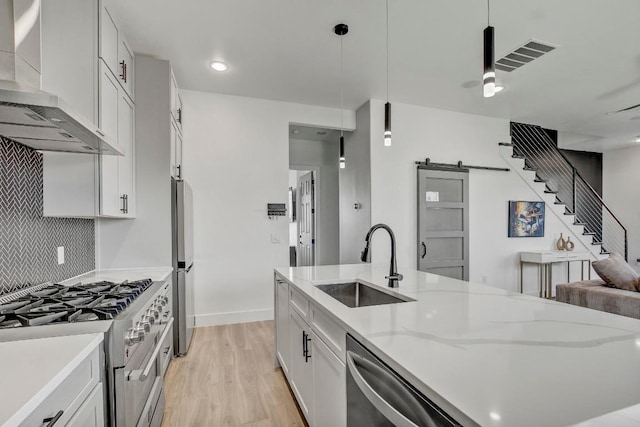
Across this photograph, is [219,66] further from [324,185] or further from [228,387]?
[228,387]

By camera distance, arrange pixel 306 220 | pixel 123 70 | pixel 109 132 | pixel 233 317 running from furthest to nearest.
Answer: pixel 306 220 < pixel 233 317 < pixel 123 70 < pixel 109 132

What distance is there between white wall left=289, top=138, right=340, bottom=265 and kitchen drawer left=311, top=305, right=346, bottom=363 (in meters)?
3.99

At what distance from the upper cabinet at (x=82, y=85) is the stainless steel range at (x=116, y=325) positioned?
59 centimetres

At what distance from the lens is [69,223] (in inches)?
93.5

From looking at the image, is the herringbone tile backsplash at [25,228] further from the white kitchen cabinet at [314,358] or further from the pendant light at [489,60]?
the pendant light at [489,60]

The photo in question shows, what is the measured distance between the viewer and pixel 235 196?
13.8 ft

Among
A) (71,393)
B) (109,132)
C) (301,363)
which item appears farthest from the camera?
(109,132)

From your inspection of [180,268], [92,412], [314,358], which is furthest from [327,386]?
[180,268]

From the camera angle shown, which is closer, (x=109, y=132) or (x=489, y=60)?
(x=489, y=60)

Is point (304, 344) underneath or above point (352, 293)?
underneath

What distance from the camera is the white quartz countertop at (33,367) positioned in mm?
761

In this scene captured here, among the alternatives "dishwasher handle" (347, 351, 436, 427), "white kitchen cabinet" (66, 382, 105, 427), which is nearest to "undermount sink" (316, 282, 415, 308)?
"dishwasher handle" (347, 351, 436, 427)

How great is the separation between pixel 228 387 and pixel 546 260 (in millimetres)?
5128

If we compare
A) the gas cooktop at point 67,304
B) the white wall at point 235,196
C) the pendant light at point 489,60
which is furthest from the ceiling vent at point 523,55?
the gas cooktop at point 67,304
